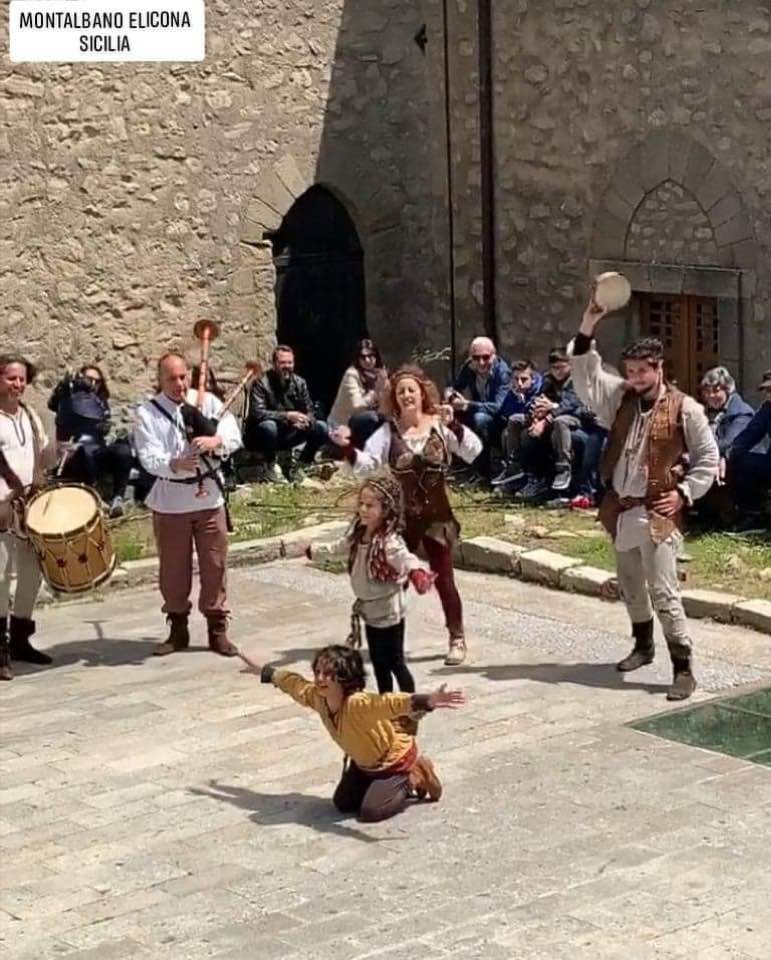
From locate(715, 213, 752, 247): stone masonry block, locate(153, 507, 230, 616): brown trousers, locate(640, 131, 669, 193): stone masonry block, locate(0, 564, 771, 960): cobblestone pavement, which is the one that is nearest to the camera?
locate(0, 564, 771, 960): cobblestone pavement

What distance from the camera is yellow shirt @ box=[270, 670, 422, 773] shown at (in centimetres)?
757

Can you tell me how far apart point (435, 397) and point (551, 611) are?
6.29ft

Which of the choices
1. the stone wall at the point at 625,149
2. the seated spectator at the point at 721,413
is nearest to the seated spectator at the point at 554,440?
the seated spectator at the point at 721,413

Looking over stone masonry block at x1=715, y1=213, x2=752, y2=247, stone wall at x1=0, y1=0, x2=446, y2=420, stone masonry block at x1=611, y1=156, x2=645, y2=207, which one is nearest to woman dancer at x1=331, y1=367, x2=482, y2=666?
stone masonry block at x1=715, y1=213, x2=752, y2=247

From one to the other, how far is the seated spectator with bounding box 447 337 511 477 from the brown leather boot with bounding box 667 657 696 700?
5.05m

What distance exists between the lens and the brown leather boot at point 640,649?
9.75 meters

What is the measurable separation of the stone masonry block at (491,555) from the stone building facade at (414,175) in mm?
2728

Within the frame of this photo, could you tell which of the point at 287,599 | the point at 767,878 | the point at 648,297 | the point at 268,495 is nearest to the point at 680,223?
the point at 648,297

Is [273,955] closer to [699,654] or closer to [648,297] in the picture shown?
[699,654]

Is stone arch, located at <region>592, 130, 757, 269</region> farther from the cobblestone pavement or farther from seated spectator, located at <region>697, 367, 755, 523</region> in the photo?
the cobblestone pavement

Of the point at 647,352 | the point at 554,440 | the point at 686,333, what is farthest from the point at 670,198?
the point at 647,352

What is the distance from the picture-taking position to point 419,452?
9.64 metres

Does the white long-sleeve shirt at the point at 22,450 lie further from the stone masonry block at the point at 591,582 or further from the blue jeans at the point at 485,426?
the blue jeans at the point at 485,426

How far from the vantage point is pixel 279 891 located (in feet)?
23.3
